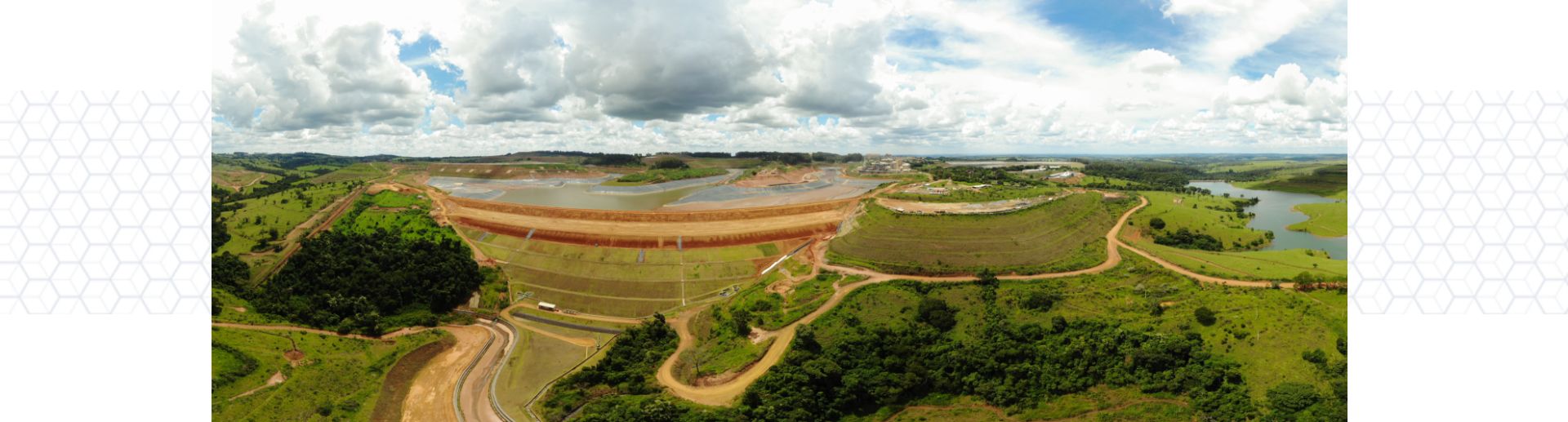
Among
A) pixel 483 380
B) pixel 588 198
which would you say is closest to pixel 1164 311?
pixel 483 380

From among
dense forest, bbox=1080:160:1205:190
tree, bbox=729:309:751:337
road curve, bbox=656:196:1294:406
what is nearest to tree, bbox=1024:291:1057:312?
road curve, bbox=656:196:1294:406

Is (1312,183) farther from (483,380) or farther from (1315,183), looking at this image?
(483,380)

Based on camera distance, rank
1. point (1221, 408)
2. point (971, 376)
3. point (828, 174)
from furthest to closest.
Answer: point (828, 174) < point (971, 376) < point (1221, 408)

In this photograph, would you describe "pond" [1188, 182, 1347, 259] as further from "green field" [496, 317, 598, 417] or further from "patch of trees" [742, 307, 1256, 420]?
"green field" [496, 317, 598, 417]

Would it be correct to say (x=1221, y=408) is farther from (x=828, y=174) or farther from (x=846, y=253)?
(x=828, y=174)

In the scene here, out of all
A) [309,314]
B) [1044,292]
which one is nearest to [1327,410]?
[1044,292]

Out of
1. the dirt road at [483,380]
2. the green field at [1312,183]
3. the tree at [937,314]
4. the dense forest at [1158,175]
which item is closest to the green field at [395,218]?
the dirt road at [483,380]
